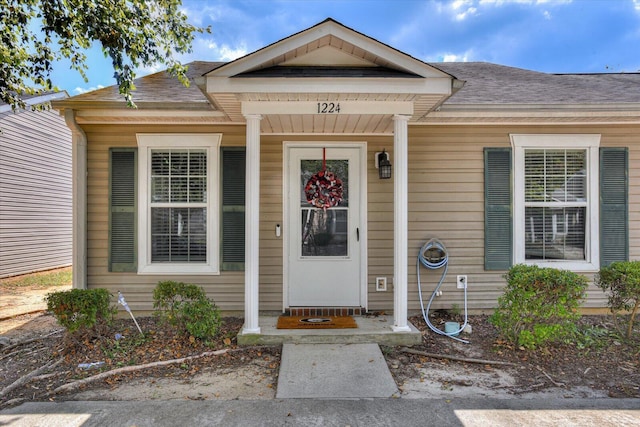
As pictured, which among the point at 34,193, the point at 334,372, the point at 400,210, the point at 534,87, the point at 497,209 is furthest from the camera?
the point at 34,193

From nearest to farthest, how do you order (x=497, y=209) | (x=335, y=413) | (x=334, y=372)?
(x=335, y=413) → (x=334, y=372) → (x=497, y=209)

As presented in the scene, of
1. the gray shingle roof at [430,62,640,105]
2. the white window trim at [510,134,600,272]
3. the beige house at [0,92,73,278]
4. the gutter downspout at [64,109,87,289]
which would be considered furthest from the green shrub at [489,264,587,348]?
the beige house at [0,92,73,278]

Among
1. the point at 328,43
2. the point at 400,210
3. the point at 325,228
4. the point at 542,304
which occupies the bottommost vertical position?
the point at 542,304

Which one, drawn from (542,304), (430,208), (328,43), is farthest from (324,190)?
(542,304)

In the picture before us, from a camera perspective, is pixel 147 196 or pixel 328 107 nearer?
pixel 328 107

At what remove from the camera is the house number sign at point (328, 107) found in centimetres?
371

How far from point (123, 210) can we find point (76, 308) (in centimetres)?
152

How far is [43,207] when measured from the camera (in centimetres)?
895

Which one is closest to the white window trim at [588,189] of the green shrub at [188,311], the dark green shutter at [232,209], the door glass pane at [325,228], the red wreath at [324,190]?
the door glass pane at [325,228]

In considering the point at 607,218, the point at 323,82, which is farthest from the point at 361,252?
the point at 607,218

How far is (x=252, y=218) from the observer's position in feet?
12.3

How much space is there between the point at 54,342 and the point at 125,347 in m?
0.94

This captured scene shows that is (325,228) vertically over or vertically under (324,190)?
under

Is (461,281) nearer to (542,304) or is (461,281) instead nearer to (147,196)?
(542,304)
